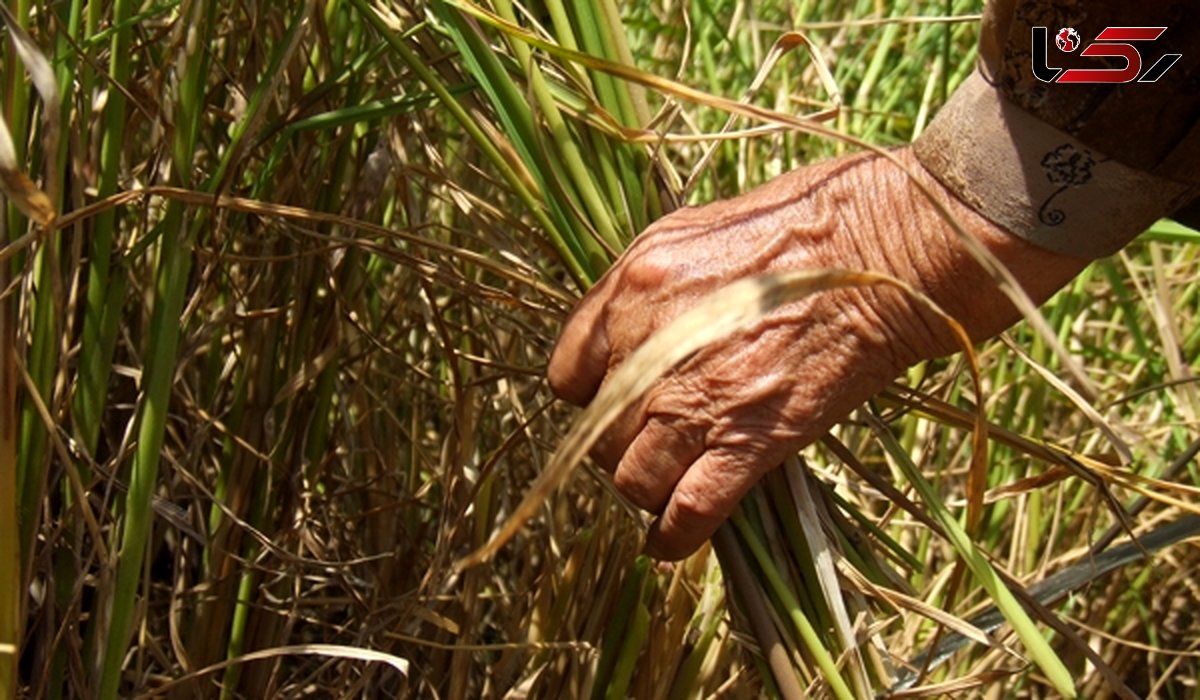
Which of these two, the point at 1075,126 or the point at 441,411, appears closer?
the point at 1075,126

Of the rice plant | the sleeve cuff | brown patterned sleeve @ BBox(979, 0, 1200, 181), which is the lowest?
the rice plant

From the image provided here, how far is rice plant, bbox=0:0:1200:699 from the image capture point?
3.31 feet

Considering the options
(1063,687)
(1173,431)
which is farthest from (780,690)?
(1173,431)

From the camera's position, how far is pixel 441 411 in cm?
173

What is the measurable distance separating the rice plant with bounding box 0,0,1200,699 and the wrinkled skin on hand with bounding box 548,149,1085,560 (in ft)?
0.17

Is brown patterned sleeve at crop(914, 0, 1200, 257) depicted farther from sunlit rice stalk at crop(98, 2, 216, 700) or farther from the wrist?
sunlit rice stalk at crop(98, 2, 216, 700)

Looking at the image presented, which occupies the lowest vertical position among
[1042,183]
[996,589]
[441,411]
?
[441,411]

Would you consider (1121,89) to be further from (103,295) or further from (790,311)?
(103,295)

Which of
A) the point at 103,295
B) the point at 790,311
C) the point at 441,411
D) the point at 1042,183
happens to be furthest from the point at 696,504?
the point at 441,411

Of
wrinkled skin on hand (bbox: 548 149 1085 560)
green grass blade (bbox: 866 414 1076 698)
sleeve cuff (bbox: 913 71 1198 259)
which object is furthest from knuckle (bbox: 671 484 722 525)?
sleeve cuff (bbox: 913 71 1198 259)
